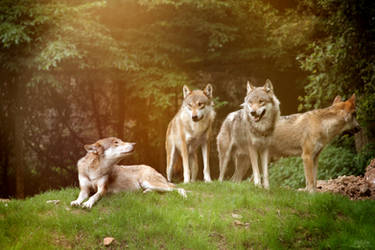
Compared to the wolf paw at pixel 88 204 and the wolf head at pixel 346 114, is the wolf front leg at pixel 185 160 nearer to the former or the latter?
the wolf paw at pixel 88 204

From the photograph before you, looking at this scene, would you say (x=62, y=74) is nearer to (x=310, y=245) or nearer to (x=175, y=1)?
(x=175, y=1)

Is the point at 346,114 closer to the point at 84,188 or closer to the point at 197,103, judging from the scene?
the point at 197,103

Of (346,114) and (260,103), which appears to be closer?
(260,103)

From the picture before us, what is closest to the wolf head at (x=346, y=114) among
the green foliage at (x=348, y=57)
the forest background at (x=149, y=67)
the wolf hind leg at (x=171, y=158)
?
the green foliage at (x=348, y=57)

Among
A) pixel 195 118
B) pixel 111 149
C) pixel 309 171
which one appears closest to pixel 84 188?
pixel 111 149

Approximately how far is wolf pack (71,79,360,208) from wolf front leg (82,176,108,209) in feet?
0.06

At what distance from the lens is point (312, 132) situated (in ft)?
29.0

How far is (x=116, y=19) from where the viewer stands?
47.3 ft

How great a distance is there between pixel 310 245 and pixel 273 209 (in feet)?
3.20

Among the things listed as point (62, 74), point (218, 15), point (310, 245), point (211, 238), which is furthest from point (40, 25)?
point (310, 245)

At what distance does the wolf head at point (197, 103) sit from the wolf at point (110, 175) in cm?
164

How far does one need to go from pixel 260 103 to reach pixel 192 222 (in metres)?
2.91

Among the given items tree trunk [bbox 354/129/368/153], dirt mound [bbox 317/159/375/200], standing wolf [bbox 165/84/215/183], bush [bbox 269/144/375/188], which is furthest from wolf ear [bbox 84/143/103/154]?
tree trunk [bbox 354/129/368/153]

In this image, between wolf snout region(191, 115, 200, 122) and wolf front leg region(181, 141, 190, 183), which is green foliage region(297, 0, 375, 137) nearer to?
wolf snout region(191, 115, 200, 122)
